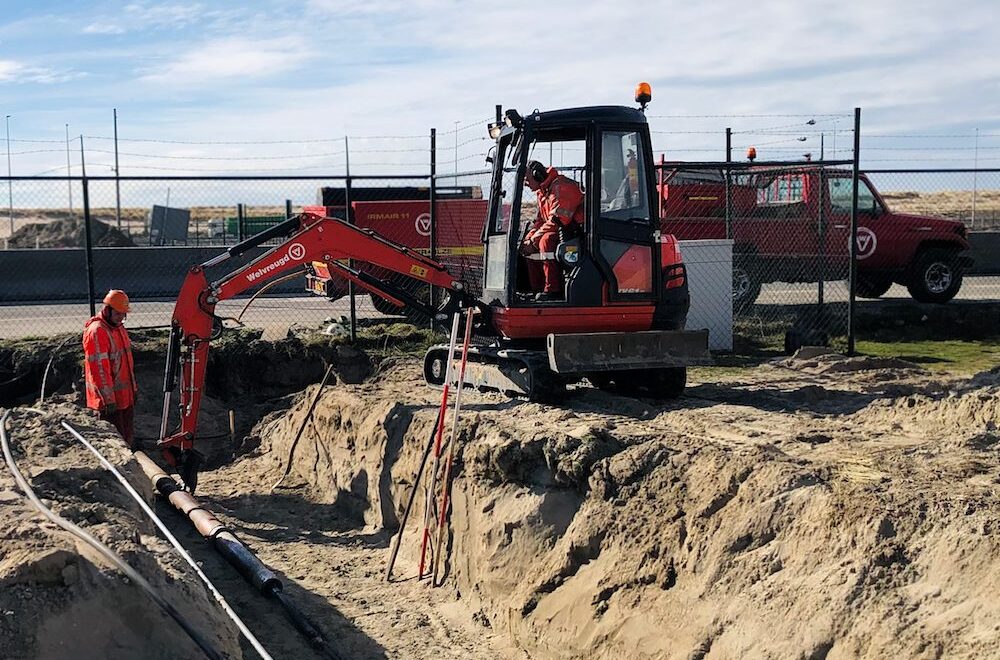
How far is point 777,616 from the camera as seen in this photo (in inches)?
224

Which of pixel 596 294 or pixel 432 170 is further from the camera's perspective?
pixel 432 170

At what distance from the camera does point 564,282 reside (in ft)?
32.4

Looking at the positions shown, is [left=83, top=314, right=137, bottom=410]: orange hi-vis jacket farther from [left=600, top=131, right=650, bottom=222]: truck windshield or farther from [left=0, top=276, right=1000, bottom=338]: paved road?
[left=0, top=276, right=1000, bottom=338]: paved road

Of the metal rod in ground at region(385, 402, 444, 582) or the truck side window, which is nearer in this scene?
the metal rod in ground at region(385, 402, 444, 582)

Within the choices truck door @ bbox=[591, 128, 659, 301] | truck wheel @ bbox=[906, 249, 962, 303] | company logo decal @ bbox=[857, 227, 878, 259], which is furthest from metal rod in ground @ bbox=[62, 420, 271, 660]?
truck wheel @ bbox=[906, 249, 962, 303]

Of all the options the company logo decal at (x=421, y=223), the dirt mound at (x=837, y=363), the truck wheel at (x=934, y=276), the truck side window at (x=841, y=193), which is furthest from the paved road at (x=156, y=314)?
the truck wheel at (x=934, y=276)

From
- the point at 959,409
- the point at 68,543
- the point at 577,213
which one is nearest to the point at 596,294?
the point at 577,213

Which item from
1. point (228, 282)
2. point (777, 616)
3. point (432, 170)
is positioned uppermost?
point (432, 170)

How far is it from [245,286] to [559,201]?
289cm

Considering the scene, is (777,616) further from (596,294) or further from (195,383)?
(195,383)

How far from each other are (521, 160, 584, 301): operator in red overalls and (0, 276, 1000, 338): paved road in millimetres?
6064

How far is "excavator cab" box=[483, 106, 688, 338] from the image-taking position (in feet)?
31.6

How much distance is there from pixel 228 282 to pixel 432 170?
443 cm

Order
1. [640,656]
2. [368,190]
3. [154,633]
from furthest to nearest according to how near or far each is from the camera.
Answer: [368,190], [640,656], [154,633]
